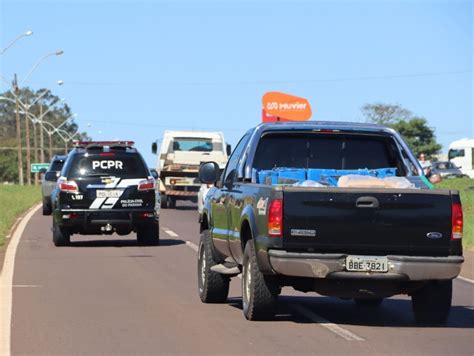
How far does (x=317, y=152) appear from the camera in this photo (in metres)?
13.5

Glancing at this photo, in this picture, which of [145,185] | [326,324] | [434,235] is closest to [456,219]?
[434,235]

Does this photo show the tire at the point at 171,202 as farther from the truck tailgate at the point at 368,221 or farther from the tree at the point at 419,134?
the tree at the point at 419,134

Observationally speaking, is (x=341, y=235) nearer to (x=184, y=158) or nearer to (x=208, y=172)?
(x=208, y=172)

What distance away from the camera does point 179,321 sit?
12367 mm

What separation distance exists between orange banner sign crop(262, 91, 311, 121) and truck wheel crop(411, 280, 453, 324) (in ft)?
217

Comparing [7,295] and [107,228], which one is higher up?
[7,295]

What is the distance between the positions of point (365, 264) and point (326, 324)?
36.8 inches

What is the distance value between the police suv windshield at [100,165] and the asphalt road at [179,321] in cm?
441

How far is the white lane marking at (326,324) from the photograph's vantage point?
1128cm

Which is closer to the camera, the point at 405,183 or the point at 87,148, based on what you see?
the point at 405,183

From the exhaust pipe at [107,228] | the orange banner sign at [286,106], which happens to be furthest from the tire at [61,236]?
the orange banner sign at [286,106]

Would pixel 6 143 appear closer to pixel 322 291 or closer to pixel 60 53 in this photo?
pixel 60 53

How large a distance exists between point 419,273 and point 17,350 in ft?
12.1

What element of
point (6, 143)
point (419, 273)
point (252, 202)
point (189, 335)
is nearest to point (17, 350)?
point (189, 335)
